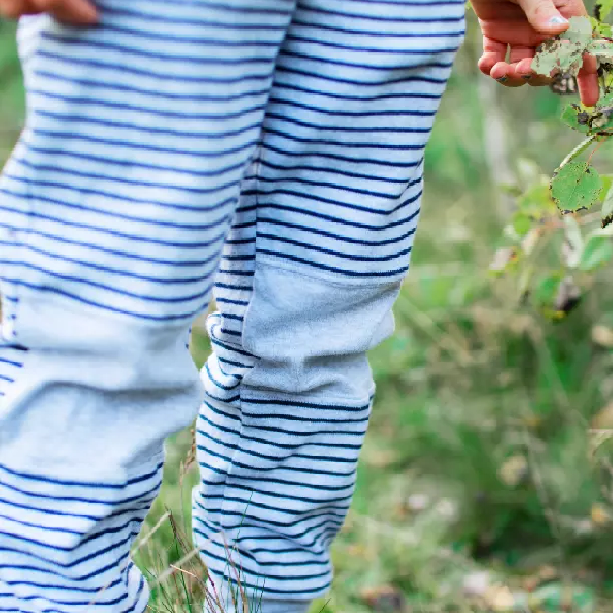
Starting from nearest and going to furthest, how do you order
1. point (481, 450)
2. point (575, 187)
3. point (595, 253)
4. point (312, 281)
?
point (312, 281) < point (575, 187) < point (595, 253) < point (481, 450)

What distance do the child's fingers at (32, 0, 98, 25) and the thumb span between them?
498mm

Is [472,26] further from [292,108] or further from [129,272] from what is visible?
[129,272]

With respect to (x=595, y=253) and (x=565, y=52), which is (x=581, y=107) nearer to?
(x=565, y=52)

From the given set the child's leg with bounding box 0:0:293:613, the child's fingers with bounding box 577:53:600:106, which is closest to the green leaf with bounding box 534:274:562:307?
the child's fingers with bounding box 577:53:600:106

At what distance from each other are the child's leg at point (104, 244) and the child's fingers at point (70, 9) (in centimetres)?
2

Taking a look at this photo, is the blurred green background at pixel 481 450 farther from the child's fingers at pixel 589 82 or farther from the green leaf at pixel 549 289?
the child's fingers at pixel 589 82

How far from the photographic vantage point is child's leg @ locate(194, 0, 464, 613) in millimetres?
849

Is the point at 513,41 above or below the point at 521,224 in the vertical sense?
above

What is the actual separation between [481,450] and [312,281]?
1125mm

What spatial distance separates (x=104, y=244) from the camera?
76 cm

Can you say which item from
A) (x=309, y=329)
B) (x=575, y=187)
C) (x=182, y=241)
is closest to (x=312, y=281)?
(x=309, y=329)

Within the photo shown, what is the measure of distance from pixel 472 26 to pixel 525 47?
156 centimetres

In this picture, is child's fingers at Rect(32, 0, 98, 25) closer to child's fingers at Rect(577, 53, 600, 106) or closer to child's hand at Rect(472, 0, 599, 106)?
child's hand at Rect(472, 0, 599, 106)

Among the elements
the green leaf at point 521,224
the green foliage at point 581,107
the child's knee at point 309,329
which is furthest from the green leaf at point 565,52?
the green leaf at point 521,224
